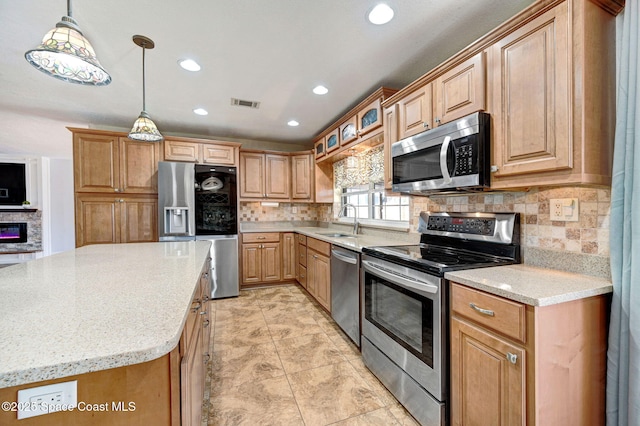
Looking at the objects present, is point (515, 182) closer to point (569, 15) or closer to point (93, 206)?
point (569, 15)

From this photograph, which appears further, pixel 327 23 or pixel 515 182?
pixel 327 23

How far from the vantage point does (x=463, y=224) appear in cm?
190

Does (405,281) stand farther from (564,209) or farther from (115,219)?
(115,219)

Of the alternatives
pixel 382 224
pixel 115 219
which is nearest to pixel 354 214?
pixel 382 224

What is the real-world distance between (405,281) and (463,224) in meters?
0.65

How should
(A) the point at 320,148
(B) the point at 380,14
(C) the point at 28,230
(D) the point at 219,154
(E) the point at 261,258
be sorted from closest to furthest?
1. (B) the point at 380,14
2. (D) the point at 219,154
3. (A) the point at 320,148
4. (E) the point at 261,258
5. (C) the point at 28,230

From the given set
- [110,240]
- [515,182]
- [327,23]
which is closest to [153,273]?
[327,23]

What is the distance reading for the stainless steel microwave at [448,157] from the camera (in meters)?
1.52

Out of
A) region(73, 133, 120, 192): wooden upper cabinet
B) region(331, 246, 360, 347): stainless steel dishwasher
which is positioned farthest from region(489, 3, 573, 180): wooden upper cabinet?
region(73, 133, 120, 192): wooden upper cabinet

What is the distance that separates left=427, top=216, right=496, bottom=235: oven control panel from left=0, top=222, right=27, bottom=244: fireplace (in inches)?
313

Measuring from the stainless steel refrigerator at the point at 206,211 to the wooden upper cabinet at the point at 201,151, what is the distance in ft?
0.66

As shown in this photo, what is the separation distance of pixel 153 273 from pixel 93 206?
284cm

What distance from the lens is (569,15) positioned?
1.18 m

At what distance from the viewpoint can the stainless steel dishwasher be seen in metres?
2.31
